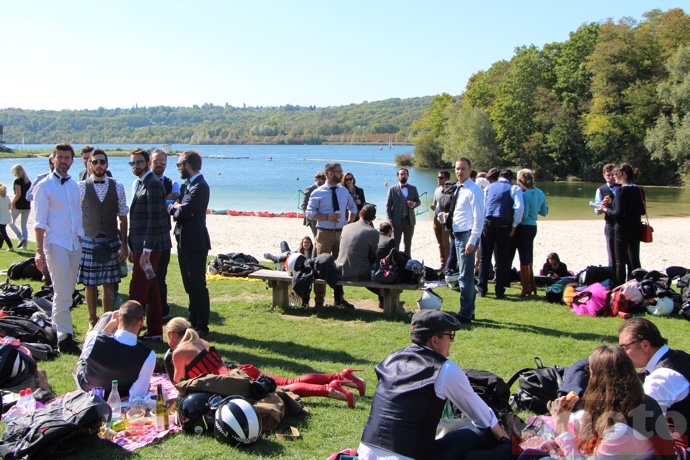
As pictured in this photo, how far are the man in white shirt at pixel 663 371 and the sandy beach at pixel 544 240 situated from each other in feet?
31.9

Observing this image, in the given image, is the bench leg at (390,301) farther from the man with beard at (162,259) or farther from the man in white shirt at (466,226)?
the man with beard at (162,259)

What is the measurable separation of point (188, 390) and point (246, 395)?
46 cm

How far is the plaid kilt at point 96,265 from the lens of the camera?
752cm

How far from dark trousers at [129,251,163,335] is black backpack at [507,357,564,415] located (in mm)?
4196

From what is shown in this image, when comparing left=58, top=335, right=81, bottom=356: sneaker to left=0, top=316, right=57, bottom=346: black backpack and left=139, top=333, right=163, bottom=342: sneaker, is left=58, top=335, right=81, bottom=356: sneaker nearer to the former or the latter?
left=0, top=316, right=57, bottom=346: black backpack

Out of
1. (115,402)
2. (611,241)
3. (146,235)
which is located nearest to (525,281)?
(611,241)

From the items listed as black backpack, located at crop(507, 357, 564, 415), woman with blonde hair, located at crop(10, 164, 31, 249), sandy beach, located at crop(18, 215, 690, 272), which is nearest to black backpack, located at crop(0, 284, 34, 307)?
woman with blonde hair, located at crop(10, 164, 31, 249)

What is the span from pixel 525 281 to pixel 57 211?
7172mm

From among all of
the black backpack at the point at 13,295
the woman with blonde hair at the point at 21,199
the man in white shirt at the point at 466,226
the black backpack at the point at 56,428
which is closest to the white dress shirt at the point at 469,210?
the man in white shirt at the point at 466,226

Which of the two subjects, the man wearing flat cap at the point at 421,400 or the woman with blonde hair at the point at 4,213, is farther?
the woman with blonde hair at the point at 4,213

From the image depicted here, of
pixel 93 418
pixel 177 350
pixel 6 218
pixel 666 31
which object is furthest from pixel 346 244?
pixel 666 31

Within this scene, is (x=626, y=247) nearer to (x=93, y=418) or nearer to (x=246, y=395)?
(x=246, y=395)

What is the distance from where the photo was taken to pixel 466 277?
27.7 ft

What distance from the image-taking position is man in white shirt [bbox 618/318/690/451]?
13.3 ft
